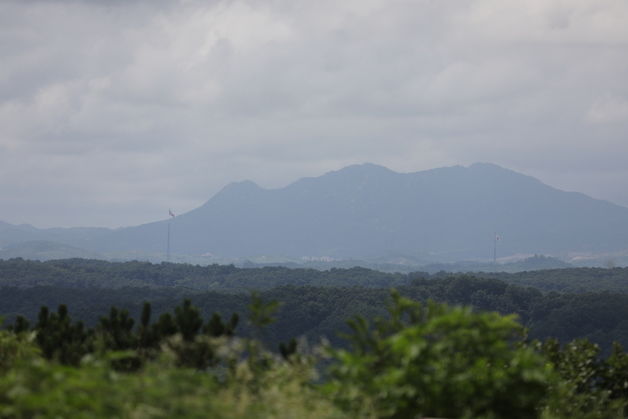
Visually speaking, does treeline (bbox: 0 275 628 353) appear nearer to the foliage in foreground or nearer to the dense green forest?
the dense green forest

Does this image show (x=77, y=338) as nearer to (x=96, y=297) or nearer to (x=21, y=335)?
(x=21, y=335)

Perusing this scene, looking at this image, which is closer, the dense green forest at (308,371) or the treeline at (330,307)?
the dense green forest at (308,371)

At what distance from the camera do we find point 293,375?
12.5 m

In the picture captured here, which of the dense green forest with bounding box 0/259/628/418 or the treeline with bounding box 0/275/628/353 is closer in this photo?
the dense green forest with bounding box 0/259/628/418

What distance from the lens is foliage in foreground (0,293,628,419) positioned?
9.38 meters

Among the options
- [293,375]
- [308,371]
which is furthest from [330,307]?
[308,371]

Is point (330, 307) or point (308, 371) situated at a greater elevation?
point (308, 371)

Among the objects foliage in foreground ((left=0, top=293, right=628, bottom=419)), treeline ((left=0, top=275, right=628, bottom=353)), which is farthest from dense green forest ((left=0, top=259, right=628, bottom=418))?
treeline ((left=0, top=275, right=628, bottom=353))

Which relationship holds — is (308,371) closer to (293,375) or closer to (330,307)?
(293,375)

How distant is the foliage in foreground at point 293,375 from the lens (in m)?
9.38

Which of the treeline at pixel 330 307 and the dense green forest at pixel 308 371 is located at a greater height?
the dense green forest at pixel 308 371

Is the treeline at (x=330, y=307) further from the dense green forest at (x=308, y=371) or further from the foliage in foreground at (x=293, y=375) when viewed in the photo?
the foliage in foreground at (x=293, y=375)

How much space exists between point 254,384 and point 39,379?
4.17m

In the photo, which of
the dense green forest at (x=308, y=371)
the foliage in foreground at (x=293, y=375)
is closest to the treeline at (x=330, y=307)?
the dense green forest at (x=308, y=371)
